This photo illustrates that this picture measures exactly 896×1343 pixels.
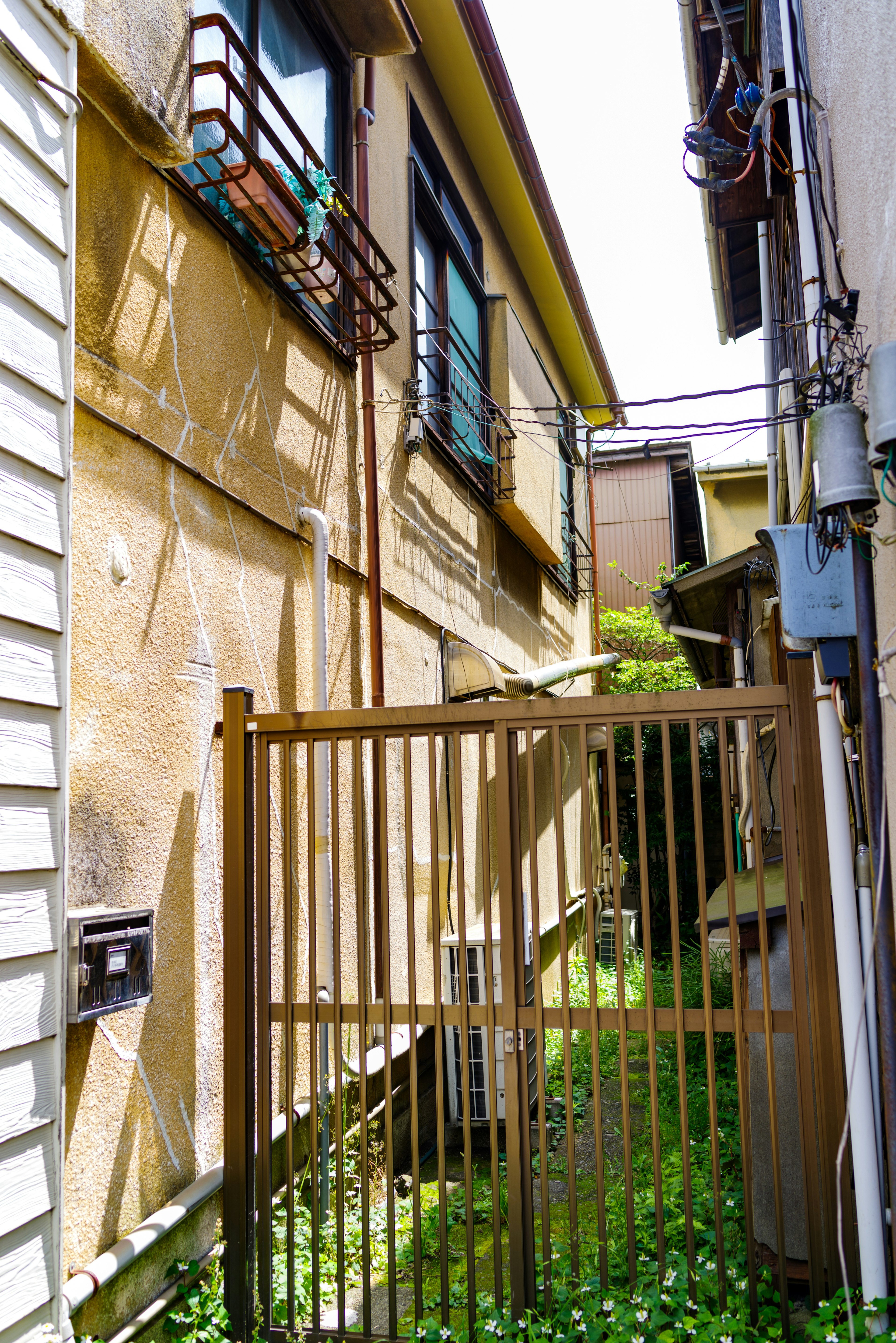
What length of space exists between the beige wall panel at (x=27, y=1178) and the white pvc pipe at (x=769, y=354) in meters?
5.70

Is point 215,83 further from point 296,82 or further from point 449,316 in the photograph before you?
point 449,316

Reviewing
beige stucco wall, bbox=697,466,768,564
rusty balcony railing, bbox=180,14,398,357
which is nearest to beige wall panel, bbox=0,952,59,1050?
rusty balcony railing, bbox=180,14,398,357

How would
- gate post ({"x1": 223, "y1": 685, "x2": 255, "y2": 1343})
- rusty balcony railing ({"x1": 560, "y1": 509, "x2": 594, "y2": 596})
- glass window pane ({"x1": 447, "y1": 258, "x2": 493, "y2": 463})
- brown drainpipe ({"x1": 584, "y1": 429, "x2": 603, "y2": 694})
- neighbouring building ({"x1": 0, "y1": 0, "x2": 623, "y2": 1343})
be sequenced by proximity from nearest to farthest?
neighbouring building ({"x1": 0, "y1": 0, "x2": 623, "y2": 1343}) < gate post ({"x1": 223, "y1": 685, "x2": 255, "y2": 1343}) < glass window pane ({"x1": 447, "y1": 258, "x2": 493, "y2": 463}) < rusty balcony railing ({"x1": 560, "y1": 509, "x2": 594, "y2": 596}) < brown drainpipe ({"x1": 584, "y1": 429, "x2": 603, "y2": 694})

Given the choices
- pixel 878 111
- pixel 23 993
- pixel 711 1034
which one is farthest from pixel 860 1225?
pixel 878 111

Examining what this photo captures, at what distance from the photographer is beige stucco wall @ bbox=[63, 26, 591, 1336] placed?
10.4ft

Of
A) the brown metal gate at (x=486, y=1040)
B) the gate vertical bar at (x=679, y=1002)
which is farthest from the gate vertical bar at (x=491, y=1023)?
the gate vertical bar at (x=679, y=1002)

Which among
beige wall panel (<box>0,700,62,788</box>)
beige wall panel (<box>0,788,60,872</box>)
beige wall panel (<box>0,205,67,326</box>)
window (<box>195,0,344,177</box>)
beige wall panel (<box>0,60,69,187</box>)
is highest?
window (<box>195,0,344,177</box>)

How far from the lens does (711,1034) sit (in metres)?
3.29

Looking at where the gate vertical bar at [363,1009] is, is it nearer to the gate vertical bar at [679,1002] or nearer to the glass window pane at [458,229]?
the gate vertical bar at [679,1002]

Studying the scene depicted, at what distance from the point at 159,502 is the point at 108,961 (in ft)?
5.49

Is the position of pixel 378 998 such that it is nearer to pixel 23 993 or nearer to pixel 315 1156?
pixel 315 1156

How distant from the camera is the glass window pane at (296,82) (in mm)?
5141

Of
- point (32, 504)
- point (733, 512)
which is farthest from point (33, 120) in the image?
point (733, 512)

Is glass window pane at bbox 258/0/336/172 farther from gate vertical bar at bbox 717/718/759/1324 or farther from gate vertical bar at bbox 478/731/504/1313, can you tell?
gate vertical bar at bbox 717/718/759/1324
